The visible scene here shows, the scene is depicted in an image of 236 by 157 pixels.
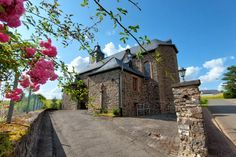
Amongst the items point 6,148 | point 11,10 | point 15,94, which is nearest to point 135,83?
point 15,94

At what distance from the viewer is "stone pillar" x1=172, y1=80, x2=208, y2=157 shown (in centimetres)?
373

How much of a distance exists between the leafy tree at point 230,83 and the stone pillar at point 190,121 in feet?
139

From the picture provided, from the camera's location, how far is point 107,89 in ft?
44.0

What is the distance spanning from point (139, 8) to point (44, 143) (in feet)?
17.6

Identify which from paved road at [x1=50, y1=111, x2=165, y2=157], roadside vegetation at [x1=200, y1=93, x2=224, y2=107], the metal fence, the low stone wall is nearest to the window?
roadside vegetation at [x1=200, y1=93, x2=224, y2=107]

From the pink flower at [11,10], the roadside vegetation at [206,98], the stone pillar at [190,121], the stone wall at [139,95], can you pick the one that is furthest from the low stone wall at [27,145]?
the roadside vegetation at [206,98]

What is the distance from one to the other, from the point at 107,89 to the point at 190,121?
9.96m

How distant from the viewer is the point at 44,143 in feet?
15.8

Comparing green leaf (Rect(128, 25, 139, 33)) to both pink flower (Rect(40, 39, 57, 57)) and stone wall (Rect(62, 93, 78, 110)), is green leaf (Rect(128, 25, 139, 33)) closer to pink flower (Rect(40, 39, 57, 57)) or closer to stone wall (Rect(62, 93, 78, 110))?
pink flower (Rect(40, 39, 57, 57))

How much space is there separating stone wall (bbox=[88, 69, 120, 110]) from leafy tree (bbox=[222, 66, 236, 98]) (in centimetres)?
3792

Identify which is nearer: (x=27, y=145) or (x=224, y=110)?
(x=27, y=145)

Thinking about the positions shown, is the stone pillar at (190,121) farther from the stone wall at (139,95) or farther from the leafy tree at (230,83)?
the leafy tree at (230,83)

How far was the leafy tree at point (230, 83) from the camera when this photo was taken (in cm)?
3628

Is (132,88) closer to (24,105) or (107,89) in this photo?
(107,89)
